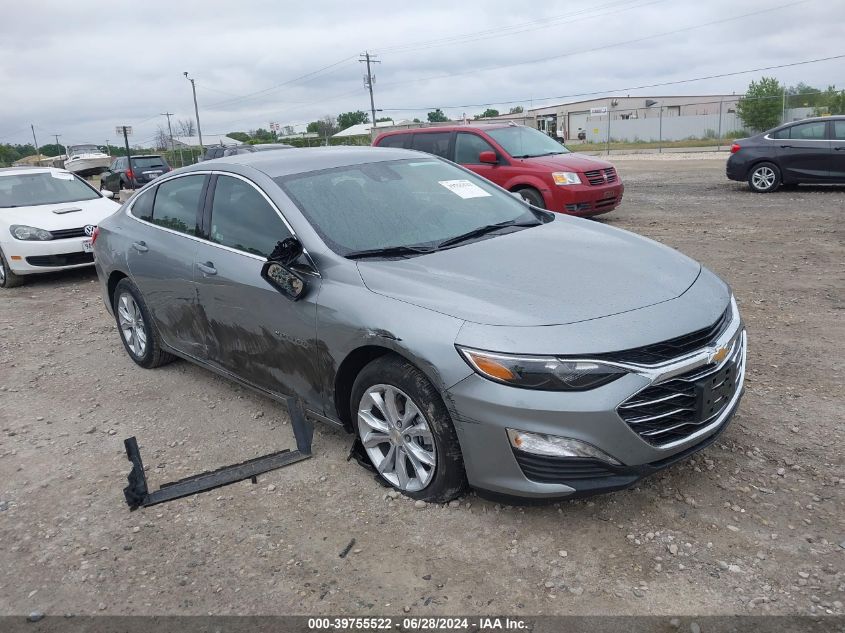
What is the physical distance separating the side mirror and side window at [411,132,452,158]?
8.09 m

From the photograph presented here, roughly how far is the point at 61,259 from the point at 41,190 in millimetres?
1693

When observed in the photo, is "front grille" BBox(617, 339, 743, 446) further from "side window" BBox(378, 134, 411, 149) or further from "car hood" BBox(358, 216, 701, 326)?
"side window" BBox(378, 134, 411, 149)

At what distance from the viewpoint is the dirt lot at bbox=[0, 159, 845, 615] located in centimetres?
271

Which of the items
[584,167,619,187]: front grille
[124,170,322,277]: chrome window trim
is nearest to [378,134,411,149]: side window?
[584,167,619,187]: front grille

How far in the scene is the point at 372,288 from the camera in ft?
10.9

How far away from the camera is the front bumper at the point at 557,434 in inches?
108

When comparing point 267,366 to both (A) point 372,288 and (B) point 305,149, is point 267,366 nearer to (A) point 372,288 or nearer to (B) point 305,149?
(A) point 372,288

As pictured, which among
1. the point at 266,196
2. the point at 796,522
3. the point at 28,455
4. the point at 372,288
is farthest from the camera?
the point at 28,455

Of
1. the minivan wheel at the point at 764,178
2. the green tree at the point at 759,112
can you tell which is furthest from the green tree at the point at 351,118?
the minivan wheel at the point at 764,178

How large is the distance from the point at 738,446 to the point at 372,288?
6.99 ft

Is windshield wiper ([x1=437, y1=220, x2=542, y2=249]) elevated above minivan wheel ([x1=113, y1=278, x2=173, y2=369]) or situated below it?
above

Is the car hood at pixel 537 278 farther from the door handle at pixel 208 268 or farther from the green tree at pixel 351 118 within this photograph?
the green tree at pixel 351 118

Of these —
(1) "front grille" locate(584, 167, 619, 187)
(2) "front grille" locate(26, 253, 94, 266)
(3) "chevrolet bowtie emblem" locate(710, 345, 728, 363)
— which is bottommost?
(2) "front grille" locate(26, 253, 94, 266)

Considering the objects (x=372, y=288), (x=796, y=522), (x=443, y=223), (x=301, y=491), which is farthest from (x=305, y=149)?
(x=796, y=522)
